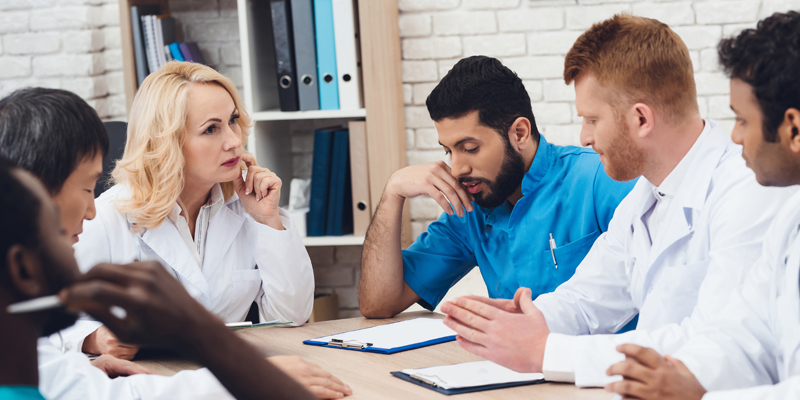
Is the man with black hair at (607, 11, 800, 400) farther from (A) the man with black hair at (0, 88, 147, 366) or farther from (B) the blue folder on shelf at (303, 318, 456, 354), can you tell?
(A) the man with black hair at (0, 88, 147, 366)

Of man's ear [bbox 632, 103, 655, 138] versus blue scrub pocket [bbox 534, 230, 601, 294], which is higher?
man's ear [bbox 632, 103, 655, 138]

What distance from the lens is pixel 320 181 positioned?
2.53 meters

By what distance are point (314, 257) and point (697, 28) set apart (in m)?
1.69

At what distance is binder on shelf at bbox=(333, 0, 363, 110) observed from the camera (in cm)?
238

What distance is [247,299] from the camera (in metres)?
1.86

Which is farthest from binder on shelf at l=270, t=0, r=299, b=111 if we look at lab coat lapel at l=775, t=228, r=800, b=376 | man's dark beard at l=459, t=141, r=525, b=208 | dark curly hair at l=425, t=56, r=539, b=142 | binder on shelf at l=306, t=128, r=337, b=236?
lab coat lapel at l=775, t=228, r=800, b=376

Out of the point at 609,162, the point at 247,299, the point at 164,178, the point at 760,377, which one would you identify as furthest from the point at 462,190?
the point at 760,377

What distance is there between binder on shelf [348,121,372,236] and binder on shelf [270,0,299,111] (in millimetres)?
241

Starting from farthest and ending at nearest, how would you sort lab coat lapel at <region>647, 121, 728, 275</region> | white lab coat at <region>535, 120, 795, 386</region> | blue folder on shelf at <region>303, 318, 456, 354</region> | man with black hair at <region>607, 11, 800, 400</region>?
blue folder on shelf at <region>303, 318, 456, 354</region>, lab coat lapel at <region>647, 121, 728, 275</region>, white lab coat at <region>535, 120, 795, 386</region>, man with black hair at <region>607, 11, 800, 400</region>

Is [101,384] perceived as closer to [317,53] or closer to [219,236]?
[219,236]

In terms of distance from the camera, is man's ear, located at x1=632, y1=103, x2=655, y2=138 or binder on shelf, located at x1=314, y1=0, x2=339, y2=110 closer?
man's ear, located at x1=632, y1=103, x2=655, y2=138

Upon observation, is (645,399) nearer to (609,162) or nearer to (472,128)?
(609,162)

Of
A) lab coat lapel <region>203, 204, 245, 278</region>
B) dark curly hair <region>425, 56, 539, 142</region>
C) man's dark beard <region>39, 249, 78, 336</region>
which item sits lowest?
lab coat lapel <region>203, 204, 245, 278</region>

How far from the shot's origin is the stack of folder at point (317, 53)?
7.86 feet
